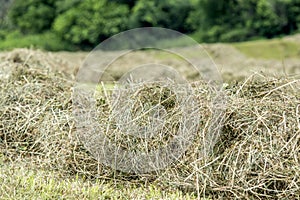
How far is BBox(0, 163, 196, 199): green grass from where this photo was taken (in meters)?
4.91

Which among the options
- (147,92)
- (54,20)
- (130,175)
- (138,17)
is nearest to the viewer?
(130,175)

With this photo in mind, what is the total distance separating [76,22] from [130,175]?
27115 millimetres

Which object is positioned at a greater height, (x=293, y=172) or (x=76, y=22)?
(x=293, y=172)

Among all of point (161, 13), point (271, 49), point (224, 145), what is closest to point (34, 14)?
point (161, 13)

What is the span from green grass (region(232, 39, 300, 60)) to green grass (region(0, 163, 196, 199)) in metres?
17.5

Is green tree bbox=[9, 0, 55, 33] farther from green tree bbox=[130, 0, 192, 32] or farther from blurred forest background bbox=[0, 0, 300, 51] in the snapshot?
green tree bbox=[130, 0, 192, 32]

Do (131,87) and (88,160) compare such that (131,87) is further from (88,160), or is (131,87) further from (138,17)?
(138,17)

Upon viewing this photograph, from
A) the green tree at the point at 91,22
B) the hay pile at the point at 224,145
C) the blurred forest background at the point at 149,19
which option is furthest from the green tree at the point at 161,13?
the hay pile at the point at 224,145

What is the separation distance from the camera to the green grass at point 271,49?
2241 cm

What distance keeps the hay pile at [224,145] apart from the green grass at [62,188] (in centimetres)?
17

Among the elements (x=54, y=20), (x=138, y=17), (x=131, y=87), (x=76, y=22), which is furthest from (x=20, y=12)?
(x=131, y=87)

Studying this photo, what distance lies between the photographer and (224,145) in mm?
Answer: 5578

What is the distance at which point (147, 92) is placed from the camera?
626cm

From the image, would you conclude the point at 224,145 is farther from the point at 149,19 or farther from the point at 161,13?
the point at 161,13
